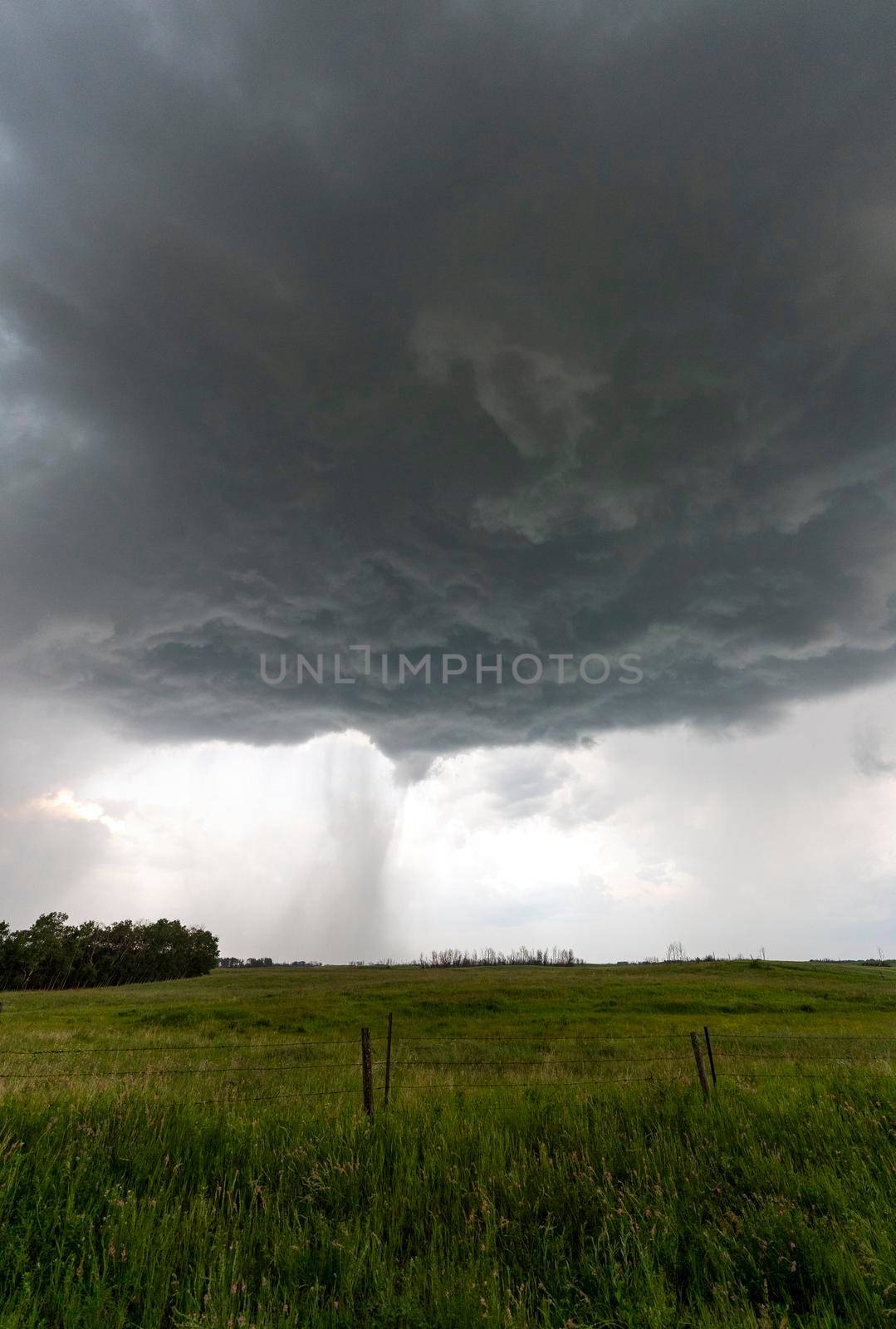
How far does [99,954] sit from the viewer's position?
448ft

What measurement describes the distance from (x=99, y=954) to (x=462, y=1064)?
478 feet

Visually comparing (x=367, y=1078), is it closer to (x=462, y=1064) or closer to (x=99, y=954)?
(x=462, y=1064)

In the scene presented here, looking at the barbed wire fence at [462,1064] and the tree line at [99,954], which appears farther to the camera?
the tree line at [99,954]

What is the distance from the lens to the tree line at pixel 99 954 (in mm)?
113625

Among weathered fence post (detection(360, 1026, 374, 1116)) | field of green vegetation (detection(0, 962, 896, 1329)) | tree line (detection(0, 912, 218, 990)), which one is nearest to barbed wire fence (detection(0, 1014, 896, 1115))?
weathered fence post (detection(360, 1026, 374, 1116))

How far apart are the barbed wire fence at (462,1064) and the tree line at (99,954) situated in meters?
111

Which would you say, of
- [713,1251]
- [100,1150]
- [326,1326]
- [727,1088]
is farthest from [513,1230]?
[727,1088]

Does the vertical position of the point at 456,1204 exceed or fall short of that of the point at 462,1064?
it exceeds it

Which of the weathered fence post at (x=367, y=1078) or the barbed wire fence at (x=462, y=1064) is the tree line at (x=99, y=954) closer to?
the barbed wire fence at (x=462, y=1064)

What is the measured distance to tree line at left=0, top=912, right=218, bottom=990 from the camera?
11362 cm

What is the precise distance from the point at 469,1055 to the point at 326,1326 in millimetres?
25004

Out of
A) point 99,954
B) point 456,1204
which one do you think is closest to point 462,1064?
point 456,1204

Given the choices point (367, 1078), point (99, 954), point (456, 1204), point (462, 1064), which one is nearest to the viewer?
point (456, 1204)

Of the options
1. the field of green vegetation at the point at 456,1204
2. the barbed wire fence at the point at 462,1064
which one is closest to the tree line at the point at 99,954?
the barbed wire fence at the point at 462,1064
